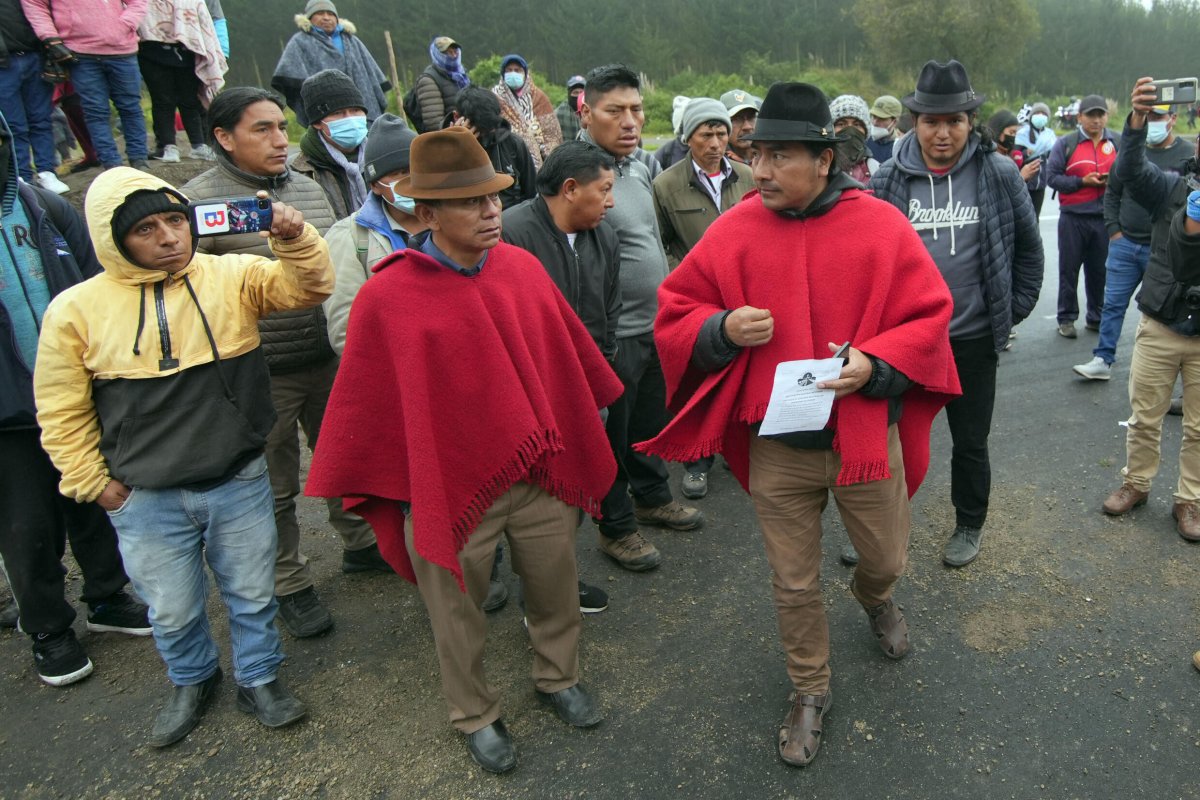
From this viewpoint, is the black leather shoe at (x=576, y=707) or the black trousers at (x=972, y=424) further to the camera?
the black trousers at (x=972, y=424)

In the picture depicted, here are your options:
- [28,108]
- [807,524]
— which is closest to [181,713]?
[807,524]

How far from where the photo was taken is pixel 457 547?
2615 millimetres

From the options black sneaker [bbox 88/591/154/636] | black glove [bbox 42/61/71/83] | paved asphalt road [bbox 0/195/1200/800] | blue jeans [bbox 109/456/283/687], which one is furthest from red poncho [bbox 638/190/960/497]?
black glove [bbox 42/61/71/83]

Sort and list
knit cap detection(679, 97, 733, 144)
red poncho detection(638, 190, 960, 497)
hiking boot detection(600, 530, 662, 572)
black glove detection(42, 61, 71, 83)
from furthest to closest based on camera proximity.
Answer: black glove detection(42, 61, 71, 83), knit cap detection(679, 97, 733, 144), hiking boot detection(600, 530, 662, 572), red poncho detection(638, 190, 960, 497)

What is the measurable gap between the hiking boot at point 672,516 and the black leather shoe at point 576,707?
146cm

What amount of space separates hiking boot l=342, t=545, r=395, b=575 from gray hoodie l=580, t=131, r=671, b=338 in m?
1.68

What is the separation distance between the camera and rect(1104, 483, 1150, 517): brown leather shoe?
426cm

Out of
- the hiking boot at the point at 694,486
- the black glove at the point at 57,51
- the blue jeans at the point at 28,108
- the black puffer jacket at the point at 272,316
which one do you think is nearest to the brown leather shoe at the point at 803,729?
the hiking boot at the point at 694,486

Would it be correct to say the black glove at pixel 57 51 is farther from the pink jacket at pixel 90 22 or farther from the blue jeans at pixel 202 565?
the blue jeans at pixel 202 565

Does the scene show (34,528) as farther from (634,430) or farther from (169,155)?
(169,155)

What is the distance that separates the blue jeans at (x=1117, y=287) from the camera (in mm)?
6109

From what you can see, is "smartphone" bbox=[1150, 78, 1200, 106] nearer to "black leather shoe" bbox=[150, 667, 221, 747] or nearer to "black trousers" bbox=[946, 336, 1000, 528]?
"black trousers" bbox=[946, 336, 1000, 528]

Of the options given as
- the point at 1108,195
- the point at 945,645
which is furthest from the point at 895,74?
the point at 945,645

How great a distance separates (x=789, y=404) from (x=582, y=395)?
73cm
